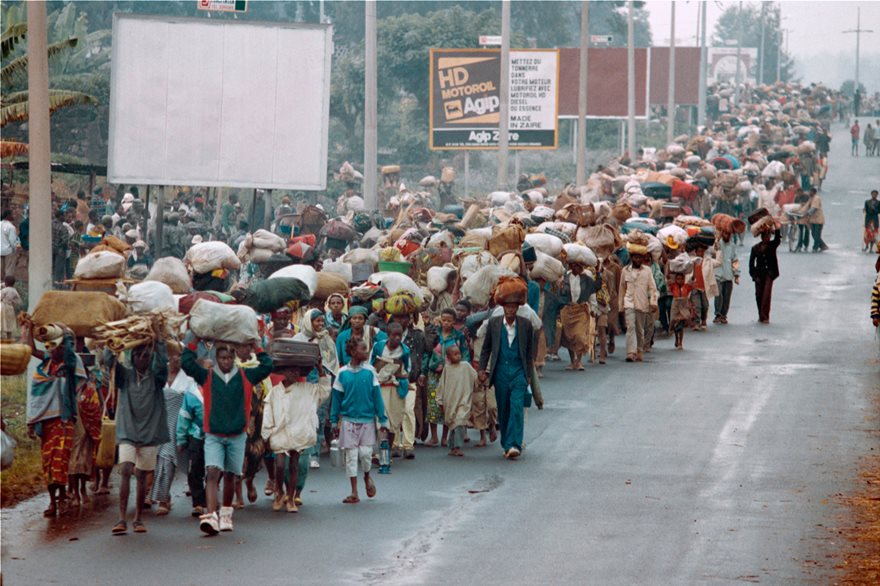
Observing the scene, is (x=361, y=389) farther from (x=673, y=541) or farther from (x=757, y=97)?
(x=757, y=97)

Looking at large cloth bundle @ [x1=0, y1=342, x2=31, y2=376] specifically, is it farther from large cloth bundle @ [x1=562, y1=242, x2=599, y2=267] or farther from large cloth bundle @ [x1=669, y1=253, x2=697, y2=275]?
large cloth bundle @ [x1=669, y1=253, x2=697, y2=275]

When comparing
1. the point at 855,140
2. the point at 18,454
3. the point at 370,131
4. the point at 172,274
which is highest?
the point at 855,140

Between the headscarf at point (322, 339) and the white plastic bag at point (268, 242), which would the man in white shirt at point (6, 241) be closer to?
the white plastic bag at point (268, 242)

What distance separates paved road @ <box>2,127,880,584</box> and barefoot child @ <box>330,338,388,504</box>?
1.17ft

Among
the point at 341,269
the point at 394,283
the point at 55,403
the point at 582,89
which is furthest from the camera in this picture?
the point at 582,89

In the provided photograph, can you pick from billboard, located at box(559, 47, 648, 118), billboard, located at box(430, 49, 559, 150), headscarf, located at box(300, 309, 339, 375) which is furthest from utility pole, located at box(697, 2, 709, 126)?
headscarf, located at box(300, 309, 339, 375)

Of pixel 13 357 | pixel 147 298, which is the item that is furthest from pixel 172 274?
pixel 13 357

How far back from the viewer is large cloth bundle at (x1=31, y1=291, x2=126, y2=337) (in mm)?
12445

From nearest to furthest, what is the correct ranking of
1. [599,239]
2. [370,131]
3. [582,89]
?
[599,239], [370,131], [582,89]

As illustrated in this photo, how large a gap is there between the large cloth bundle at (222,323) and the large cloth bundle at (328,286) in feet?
12.3

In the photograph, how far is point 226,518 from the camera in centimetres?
1188

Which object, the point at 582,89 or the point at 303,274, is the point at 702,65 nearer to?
the point at 582,89

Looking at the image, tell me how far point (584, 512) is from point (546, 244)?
8552mm

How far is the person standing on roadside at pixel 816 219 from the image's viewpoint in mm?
37375
